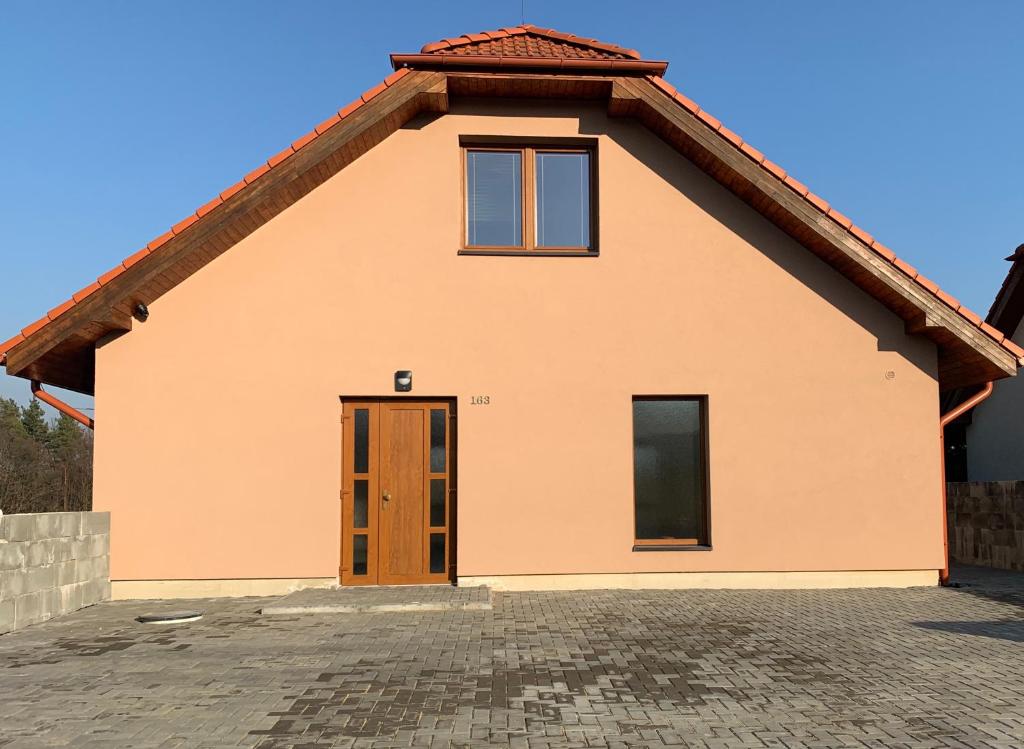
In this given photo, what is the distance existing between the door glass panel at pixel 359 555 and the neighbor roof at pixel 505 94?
3861mm

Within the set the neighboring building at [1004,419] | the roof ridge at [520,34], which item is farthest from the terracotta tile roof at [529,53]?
the neighboring building at [1004,419]

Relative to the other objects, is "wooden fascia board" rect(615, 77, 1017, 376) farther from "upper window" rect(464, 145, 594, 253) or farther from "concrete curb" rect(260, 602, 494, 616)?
"concrete curb" rect(260, 602, 494, 616)

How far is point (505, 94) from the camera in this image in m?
10.8

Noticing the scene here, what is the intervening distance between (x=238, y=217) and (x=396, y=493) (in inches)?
151

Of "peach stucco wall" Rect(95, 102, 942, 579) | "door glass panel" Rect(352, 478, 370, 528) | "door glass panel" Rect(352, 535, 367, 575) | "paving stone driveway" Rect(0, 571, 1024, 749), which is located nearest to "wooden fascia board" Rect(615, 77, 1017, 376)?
"peach stucco wall" Rect(95, 102, 942, 579)

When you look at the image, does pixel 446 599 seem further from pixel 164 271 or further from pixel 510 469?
pixel 164 271

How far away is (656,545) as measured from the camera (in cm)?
1059

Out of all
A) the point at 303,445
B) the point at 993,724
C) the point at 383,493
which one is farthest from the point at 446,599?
the point at 993,724

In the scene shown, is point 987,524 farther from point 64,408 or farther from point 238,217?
point 64,408

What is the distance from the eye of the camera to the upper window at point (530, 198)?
35.9 feet

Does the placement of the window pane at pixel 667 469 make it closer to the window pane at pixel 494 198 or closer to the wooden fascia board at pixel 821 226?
the wooden fascia board at pixel 821 226

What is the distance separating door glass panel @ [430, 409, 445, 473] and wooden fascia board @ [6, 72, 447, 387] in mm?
3322

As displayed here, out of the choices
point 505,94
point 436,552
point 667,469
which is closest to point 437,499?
point 436,552

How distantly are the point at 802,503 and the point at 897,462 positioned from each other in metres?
1.38
